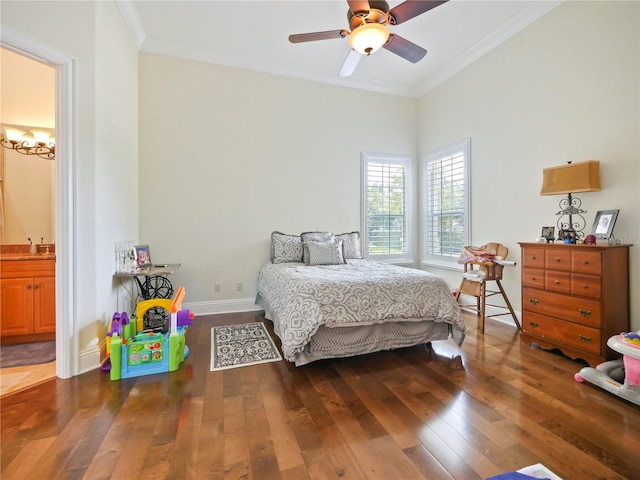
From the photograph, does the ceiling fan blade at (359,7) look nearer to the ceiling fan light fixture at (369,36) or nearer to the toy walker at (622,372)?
the ceiling fan light fixture at (369,36)

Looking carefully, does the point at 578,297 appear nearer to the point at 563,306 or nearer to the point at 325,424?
the point at 563,306

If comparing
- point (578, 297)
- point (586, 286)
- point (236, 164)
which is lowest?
point (578, 297)

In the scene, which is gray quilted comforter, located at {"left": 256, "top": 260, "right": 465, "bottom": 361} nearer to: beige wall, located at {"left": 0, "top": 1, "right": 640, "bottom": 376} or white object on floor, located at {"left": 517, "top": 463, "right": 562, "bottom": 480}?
white object on floor, located at {"left": 517, "top": 463, "right": 562, "bottom": 480}

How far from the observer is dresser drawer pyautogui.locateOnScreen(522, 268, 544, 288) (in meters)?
2.70

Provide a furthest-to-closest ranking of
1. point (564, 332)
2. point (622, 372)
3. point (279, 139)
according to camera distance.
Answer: point (279, 139) → point (564, 332) → point (622, 372)

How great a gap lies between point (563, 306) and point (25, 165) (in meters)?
5.63

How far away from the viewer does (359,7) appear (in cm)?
212

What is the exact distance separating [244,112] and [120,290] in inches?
105

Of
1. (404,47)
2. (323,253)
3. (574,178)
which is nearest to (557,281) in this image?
(574,178)

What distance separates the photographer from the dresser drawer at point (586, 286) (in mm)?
2287

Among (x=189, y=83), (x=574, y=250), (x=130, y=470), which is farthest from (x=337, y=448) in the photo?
(x=189, y=83)

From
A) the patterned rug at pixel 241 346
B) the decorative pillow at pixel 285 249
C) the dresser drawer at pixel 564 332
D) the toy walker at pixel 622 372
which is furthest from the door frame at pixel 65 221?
the dresser drawer at pixel 564 332

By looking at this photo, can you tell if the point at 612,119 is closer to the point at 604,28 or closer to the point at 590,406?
the point at 604,28

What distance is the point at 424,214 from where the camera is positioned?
4.85 meters
